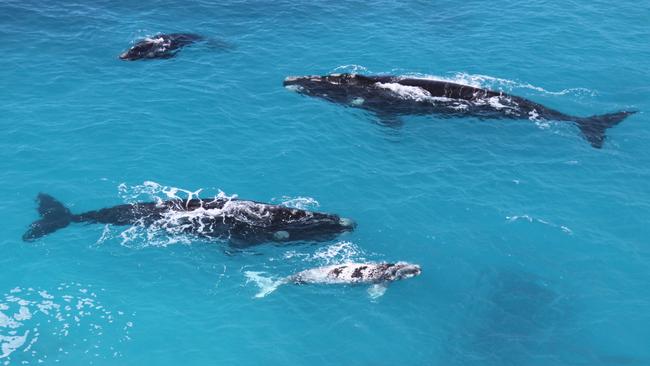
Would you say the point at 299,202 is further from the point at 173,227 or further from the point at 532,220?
the point at 532,220

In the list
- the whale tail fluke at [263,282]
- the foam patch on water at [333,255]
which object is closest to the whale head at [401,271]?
the foam patch on water at [333,255]

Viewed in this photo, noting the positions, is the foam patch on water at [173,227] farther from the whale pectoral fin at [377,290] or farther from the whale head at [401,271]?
the whale head at [401,271]

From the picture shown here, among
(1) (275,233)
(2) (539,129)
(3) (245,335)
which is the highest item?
(2) (539,129)

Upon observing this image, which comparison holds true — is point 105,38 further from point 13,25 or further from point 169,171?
point 169,171

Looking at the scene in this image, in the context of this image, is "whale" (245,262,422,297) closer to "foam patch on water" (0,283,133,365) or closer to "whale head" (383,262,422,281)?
"whale head" (383,262,422,281)

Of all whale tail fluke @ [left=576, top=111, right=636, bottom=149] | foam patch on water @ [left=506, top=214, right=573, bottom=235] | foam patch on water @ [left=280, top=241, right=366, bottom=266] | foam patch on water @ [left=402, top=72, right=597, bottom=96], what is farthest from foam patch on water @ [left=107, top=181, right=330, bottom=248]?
whale tail fluke @ [left=576, top=111, right=636, bottom=149]

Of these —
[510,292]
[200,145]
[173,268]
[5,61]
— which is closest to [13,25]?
[5,61]
